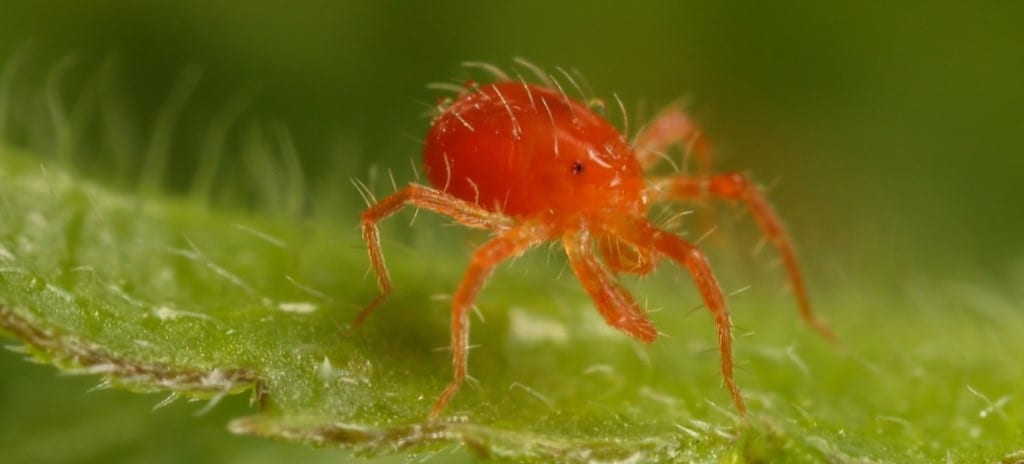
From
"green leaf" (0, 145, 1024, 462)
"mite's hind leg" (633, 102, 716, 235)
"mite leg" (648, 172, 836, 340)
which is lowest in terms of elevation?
"green leaf" (0, 145, 1024, 462)

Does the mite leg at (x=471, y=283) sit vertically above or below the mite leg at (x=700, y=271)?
below

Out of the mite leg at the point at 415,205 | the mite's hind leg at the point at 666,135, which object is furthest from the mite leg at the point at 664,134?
the mite leg at the point at 415,205

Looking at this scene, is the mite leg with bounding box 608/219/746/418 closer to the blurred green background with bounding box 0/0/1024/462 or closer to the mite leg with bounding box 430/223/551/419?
the mite leg with bounding box 430/223/551/419

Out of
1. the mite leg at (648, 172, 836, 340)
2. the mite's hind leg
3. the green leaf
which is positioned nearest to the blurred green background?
the green leaf

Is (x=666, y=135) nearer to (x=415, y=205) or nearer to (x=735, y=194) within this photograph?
(x=735, y=194)

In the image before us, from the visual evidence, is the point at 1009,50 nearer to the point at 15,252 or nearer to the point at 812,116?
the point at 812,116

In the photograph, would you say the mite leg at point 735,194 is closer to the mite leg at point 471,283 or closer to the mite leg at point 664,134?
the mite leg at point 664,134

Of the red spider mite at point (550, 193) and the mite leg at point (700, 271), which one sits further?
the red spider mite at point (550, 193)
